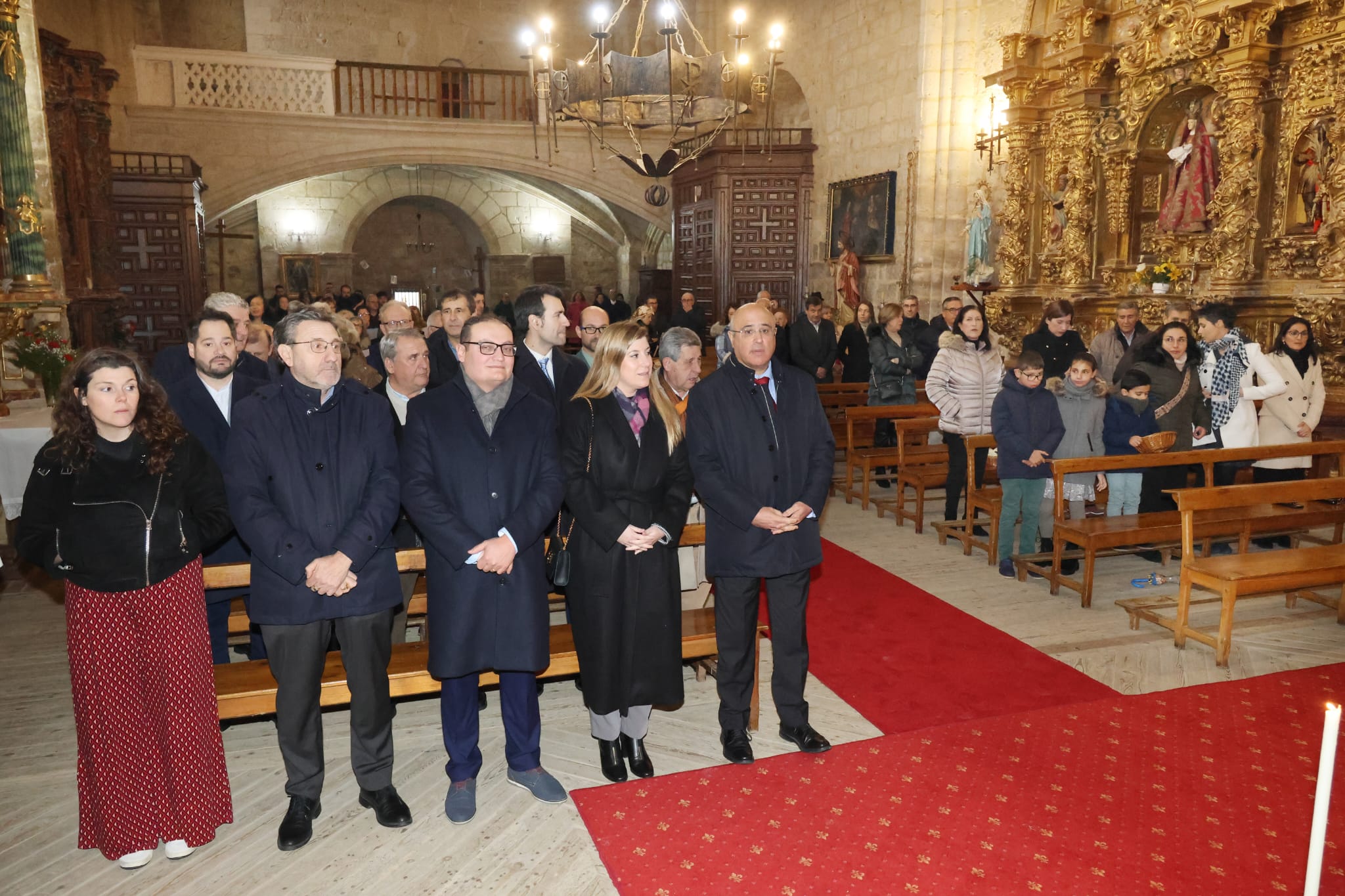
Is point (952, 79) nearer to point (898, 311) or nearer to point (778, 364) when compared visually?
point (898, 311)

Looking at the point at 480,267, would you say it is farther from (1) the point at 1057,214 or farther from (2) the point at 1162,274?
(2) the point at 1162,274

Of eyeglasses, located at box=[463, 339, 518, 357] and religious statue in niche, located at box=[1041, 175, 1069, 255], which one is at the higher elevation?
religious statue in niche, located at box=[1041, 175, 1069, 255]

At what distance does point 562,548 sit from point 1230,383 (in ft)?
15.7

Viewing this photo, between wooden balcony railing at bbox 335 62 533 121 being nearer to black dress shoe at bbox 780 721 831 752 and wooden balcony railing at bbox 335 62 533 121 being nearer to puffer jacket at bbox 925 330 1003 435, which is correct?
puffer jacket at bbox 925 330 1003 435

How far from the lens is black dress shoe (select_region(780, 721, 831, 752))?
3.49 m

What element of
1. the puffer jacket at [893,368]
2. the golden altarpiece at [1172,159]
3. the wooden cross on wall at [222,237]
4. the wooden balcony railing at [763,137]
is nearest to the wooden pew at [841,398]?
the puffer jacket at [893,368]

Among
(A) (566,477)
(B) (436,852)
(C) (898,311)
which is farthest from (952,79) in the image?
(B) (436,852)

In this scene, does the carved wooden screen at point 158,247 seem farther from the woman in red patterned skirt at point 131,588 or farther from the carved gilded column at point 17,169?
the woman in red patterned skirt at point 131,588

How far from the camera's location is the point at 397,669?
3359 millimetres

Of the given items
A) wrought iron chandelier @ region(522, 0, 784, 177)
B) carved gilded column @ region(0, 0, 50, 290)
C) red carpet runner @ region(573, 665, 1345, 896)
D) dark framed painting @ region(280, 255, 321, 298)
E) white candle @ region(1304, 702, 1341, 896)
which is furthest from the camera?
dark framed painting @ region(280, 255, 321, 298)

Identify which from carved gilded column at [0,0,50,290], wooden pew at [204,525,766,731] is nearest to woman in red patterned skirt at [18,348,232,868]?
wooden pew at [204,525,766,731]

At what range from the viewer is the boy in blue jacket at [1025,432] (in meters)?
5.51

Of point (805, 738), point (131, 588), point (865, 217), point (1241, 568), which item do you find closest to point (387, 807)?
point (131, 588)

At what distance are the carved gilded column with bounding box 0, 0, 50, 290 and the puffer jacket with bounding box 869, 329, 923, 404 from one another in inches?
266
